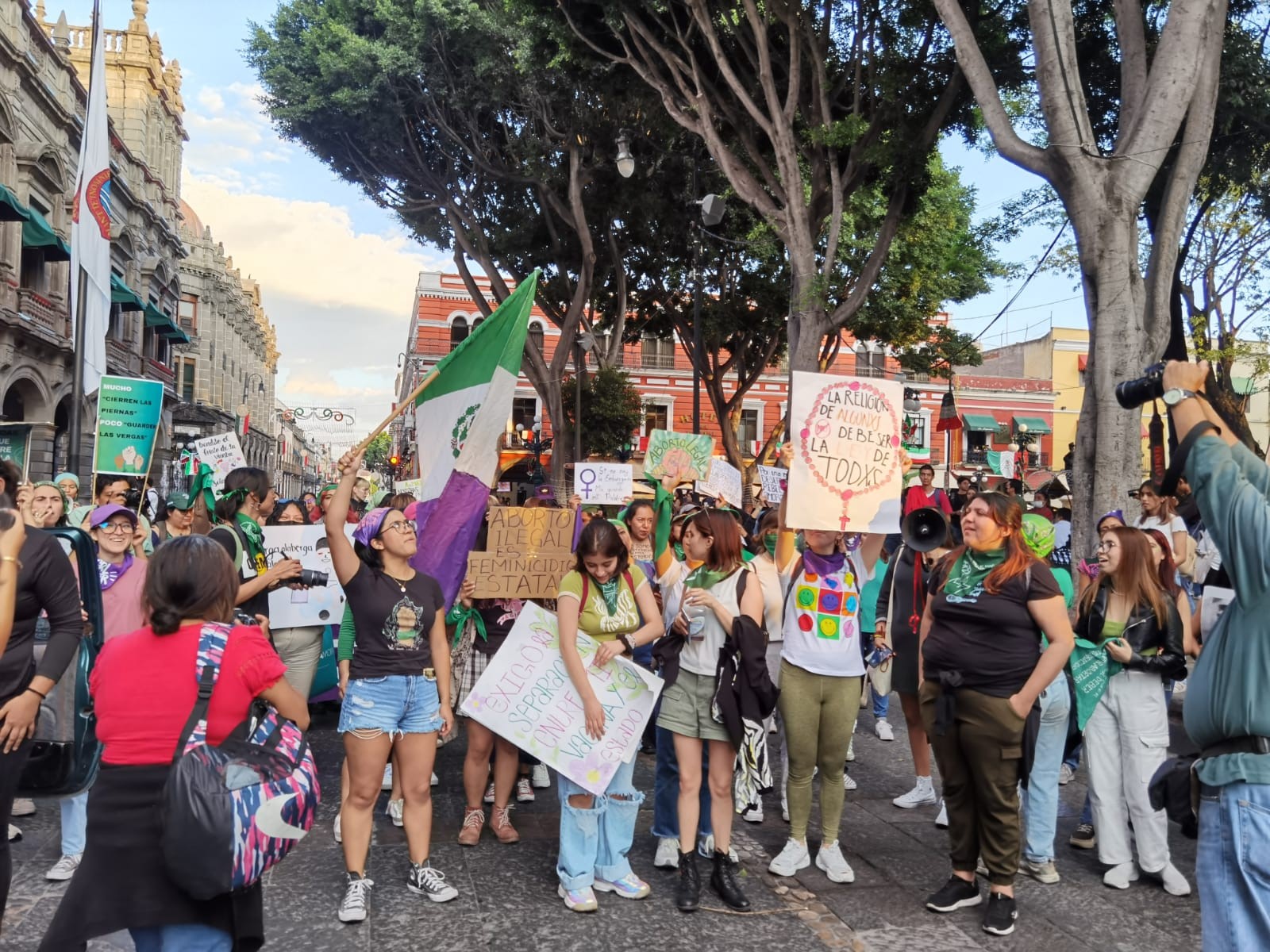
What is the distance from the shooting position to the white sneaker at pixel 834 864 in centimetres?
478

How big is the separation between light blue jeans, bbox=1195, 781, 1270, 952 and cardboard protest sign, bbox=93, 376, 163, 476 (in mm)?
9181

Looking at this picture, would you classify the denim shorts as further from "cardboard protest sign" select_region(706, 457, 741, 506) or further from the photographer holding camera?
"cardboard protest sign" select_region(706, 457, 741, 506)

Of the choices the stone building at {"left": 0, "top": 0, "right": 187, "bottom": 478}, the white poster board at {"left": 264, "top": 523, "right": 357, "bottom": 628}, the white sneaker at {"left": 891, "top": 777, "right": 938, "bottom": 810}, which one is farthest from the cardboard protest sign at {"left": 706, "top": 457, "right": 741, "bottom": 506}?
the stone building at {"left": 0, "top": 0, "right": 187, "bottom": 478}

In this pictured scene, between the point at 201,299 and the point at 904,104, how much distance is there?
50600mm

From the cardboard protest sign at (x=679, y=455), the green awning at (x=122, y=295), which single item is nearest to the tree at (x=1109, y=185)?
the cardboard protest sign at (x=679, y=455)

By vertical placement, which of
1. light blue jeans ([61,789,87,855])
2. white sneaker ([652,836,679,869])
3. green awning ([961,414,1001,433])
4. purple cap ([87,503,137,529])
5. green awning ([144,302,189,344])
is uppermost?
green awning ([144,302,189,344])

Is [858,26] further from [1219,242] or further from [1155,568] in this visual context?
[1219,242]

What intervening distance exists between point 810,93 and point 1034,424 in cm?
3822

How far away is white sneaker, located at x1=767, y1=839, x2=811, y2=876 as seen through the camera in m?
4.84

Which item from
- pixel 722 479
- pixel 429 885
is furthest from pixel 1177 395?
pixel 722 479

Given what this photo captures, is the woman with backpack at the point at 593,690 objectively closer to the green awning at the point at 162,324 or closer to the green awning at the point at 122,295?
the green awning at the point at 122,295

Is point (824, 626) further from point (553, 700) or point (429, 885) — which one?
point (429, 885)

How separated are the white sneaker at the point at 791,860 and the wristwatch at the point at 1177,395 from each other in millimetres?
3000

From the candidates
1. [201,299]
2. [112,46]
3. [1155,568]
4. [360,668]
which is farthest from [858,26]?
[201,299]
